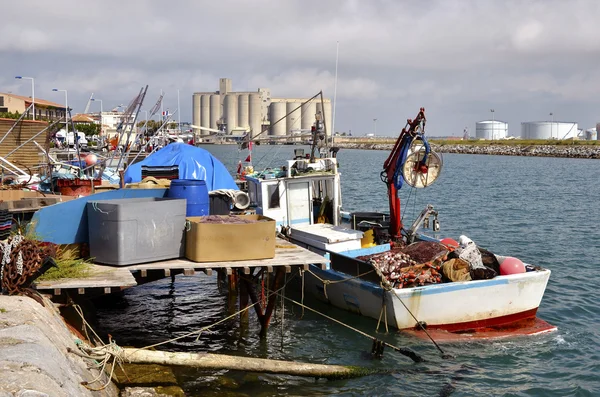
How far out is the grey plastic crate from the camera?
35.8 ft

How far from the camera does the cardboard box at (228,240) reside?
11.2 meters

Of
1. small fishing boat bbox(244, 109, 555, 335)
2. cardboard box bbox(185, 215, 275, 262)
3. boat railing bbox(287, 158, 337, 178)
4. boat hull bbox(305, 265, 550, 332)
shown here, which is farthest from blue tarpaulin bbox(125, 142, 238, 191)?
cardboard box bbox(185, 215, 275, 262)

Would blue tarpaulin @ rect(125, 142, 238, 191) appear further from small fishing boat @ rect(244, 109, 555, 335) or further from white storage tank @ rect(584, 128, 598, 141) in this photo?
white storage tank @ rect(584, 128, 598, 141)

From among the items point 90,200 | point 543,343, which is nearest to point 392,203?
point 543,343

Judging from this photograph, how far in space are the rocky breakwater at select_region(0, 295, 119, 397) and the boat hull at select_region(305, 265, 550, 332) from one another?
657cm

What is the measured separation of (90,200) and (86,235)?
2.21 ft

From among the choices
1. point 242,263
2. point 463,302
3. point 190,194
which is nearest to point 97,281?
point 242,263

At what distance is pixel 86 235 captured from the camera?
1171 cm

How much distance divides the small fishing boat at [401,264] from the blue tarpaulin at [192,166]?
2774 millimetres

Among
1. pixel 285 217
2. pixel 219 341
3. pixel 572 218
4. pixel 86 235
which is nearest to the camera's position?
pixel 86 235

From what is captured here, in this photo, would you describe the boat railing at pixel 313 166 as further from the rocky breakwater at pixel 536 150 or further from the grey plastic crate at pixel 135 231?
the rocky breakwater at pixel 536 150

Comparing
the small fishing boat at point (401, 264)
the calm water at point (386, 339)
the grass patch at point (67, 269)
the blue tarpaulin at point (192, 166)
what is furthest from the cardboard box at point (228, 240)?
the blue tarpaulin at point (192, 166)

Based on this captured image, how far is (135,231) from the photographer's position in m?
11.0

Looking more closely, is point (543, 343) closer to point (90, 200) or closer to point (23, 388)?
point (90, 200)
